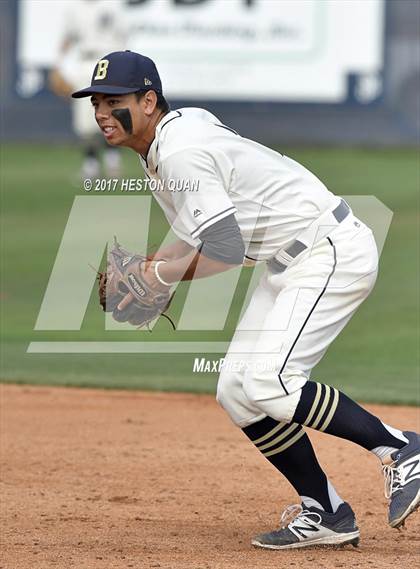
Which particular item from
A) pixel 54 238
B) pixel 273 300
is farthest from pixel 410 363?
pixel 54 238

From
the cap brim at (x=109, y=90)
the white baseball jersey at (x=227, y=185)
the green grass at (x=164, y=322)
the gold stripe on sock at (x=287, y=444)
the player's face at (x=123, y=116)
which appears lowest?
the green grass at (x=164, y=322)

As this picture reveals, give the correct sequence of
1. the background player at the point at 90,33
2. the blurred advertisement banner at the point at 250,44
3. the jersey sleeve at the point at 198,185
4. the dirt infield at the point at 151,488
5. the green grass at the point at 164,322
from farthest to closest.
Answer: the blurred advertisement banner at the point at 250,44 → the background player at the point at 90,33 → the green grass at the point at 164,322 → the dirt infield at the point at 151,488 → the jersey sleeve at the point at 198,185

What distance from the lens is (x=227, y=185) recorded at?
15.3 feet

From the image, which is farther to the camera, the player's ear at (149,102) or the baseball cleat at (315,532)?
the baseball cleat at (315,532)

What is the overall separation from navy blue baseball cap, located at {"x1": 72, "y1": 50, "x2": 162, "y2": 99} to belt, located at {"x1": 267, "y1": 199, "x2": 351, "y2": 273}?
833 mm

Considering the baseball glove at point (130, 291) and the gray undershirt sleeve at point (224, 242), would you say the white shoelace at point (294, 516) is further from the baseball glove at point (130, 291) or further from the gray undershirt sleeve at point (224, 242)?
the gray undershirt sleeve at point (224, 242)

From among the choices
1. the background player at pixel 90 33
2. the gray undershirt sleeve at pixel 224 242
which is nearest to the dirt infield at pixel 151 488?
the gray undershirt sleeve at pixel 224 242

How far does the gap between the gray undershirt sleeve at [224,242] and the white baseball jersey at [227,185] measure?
0.10ft

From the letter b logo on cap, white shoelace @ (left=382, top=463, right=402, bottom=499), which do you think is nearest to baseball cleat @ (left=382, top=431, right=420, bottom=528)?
white shoelace @ (left=382, top=463, right=402, bottom=499)

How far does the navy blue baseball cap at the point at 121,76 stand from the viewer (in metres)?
4.66

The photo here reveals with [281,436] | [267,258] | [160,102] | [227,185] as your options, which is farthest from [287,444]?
[160,102]

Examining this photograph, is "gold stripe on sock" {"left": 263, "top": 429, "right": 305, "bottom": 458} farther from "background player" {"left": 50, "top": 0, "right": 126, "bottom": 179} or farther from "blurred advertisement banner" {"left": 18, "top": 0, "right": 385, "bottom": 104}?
"blurred advertisement banner" {"left": 18, "top": 0, "right": 385, "bottom": 104}

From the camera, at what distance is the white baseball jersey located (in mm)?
4512

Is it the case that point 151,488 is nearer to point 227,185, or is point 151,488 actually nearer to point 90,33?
point 227,185
